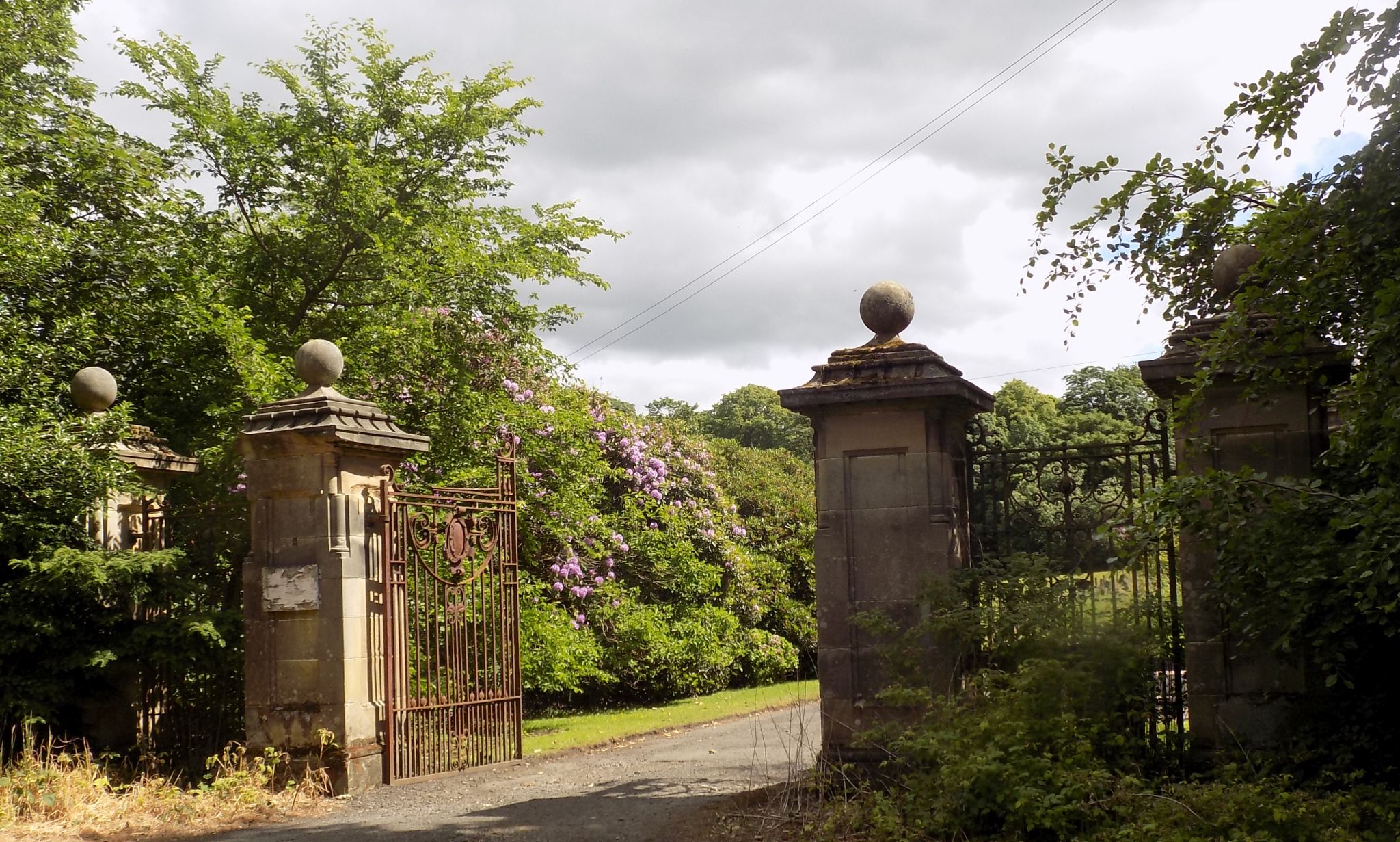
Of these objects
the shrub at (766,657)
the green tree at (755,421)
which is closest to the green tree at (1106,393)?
the green tree at (755,421)

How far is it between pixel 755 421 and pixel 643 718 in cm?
3068

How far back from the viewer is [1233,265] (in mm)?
6656

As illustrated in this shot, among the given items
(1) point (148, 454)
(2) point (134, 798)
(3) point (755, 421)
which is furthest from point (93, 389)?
(3) point (755, 421)

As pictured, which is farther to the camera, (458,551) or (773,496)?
(773,496)

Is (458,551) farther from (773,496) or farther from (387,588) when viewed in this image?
(773,496)

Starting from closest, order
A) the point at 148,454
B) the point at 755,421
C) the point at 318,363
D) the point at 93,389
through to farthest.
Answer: the point at 318,363
the point at 93,389
the point at 148,454
the point at 755,421

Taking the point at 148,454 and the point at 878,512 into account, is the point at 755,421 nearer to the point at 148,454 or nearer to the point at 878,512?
the point at 148,454

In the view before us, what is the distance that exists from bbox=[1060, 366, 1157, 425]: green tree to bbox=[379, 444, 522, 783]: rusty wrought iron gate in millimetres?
23480

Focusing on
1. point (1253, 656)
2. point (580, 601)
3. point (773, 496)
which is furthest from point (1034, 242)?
point (773, 496)

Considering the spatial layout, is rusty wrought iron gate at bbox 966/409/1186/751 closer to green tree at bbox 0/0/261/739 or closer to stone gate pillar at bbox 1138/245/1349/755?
stone gate pillar at bbox 1138/245/1349/755

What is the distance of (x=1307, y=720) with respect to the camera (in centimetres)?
609

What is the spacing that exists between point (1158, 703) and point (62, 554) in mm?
7211

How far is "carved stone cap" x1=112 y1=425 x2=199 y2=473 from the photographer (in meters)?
9.15

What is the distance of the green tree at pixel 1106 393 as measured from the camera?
31.7m
